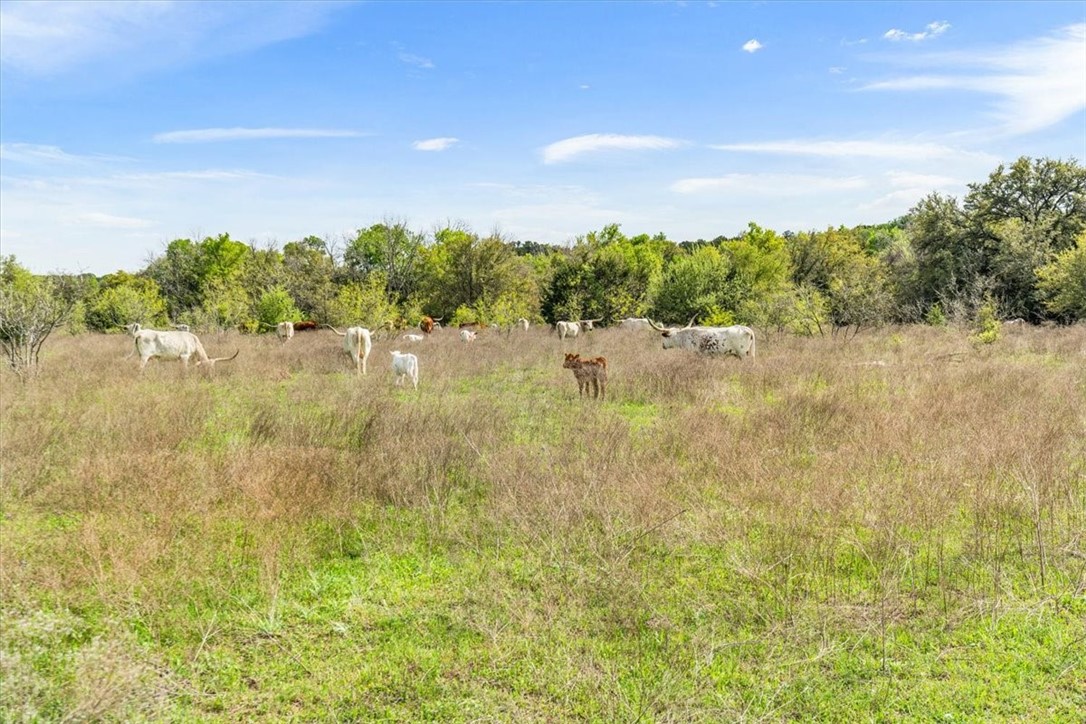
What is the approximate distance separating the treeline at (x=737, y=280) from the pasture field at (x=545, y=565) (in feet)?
46.7

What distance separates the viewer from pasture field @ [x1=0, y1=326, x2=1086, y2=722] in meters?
3.17

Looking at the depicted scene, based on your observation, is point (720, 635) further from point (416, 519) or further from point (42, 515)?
point (42, 515)

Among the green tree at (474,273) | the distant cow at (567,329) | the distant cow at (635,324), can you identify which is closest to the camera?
the distant cow at (567,329)

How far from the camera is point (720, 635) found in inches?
145

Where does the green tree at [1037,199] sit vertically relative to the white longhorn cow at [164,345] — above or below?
above

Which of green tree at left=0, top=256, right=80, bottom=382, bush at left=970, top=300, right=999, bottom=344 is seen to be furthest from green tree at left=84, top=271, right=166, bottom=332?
bush at left=970, top=300, right=999, bottom=344

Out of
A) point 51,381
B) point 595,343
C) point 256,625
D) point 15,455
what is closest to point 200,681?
point 256,625

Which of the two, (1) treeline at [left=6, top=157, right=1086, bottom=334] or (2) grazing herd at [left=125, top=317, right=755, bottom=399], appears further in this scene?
(1) treeline at [left=6, top=157, right=1086, bottom=334]

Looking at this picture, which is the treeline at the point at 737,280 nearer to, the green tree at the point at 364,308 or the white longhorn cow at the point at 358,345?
the green tree at the point at 364,308

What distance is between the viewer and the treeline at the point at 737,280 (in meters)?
21.3

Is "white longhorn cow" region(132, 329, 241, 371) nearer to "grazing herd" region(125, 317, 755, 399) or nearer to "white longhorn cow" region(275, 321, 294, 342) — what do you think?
"grazing herd" region(125, 317, 755, 399)

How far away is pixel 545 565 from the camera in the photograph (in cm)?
450

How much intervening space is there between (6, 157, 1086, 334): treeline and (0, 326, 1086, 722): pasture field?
561 inches

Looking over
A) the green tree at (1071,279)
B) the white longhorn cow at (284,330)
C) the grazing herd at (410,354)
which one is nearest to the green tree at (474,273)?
the white longhorn cow at (284,330)
